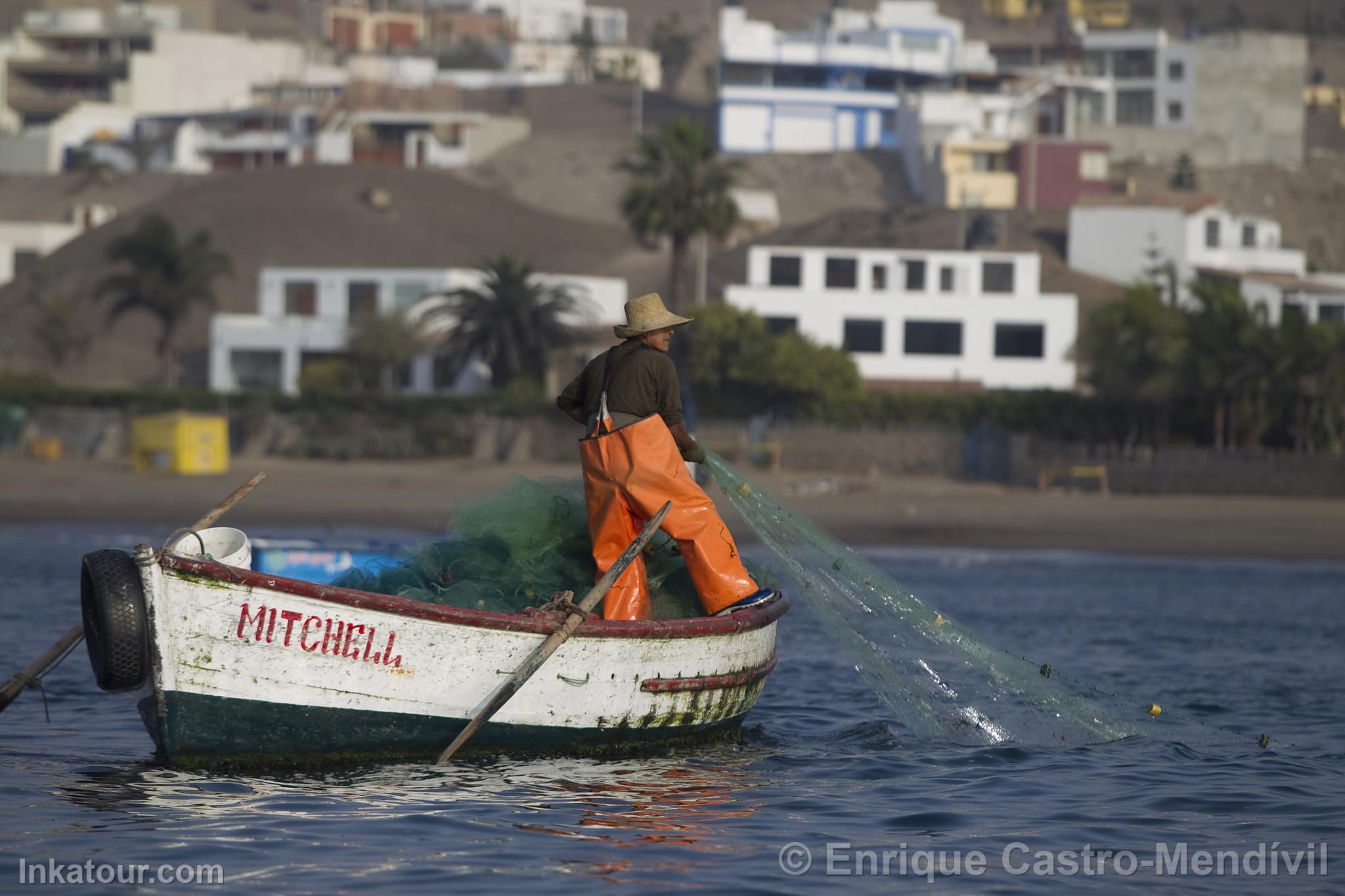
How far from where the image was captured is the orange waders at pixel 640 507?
1127cm

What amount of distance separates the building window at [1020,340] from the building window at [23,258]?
55.9 m

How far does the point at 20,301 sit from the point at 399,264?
16181 mm

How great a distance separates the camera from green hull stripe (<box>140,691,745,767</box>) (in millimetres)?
10406

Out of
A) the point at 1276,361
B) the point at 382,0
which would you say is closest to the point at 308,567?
the point at 1276,361

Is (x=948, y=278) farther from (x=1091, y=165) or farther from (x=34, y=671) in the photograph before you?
(x=34, y=671)

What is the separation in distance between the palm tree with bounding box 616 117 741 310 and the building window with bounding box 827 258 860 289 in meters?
5.95

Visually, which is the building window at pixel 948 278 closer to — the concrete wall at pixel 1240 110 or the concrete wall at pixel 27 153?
the concrete wall at pixel 1240 110

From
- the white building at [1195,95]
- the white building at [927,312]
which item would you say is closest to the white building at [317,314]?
the white building at [927,312]

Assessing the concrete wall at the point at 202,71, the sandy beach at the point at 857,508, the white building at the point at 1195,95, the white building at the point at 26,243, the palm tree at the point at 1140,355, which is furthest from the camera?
the concrete wall at the point at 202,71

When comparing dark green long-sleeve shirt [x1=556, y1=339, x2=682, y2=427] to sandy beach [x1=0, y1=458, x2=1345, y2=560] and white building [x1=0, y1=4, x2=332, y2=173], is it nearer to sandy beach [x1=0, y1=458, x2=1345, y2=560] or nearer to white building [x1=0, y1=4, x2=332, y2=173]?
sandy beach [x1=0, y1=458, x2=1345, y2=560]

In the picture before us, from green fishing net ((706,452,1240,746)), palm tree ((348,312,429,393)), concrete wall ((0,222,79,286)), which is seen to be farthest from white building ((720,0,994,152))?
green fishing net ((706,452,1240,746))

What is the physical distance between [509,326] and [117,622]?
41530mm

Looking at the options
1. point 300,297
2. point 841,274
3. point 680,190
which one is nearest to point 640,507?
point 680,190

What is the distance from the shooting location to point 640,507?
1134 cm
